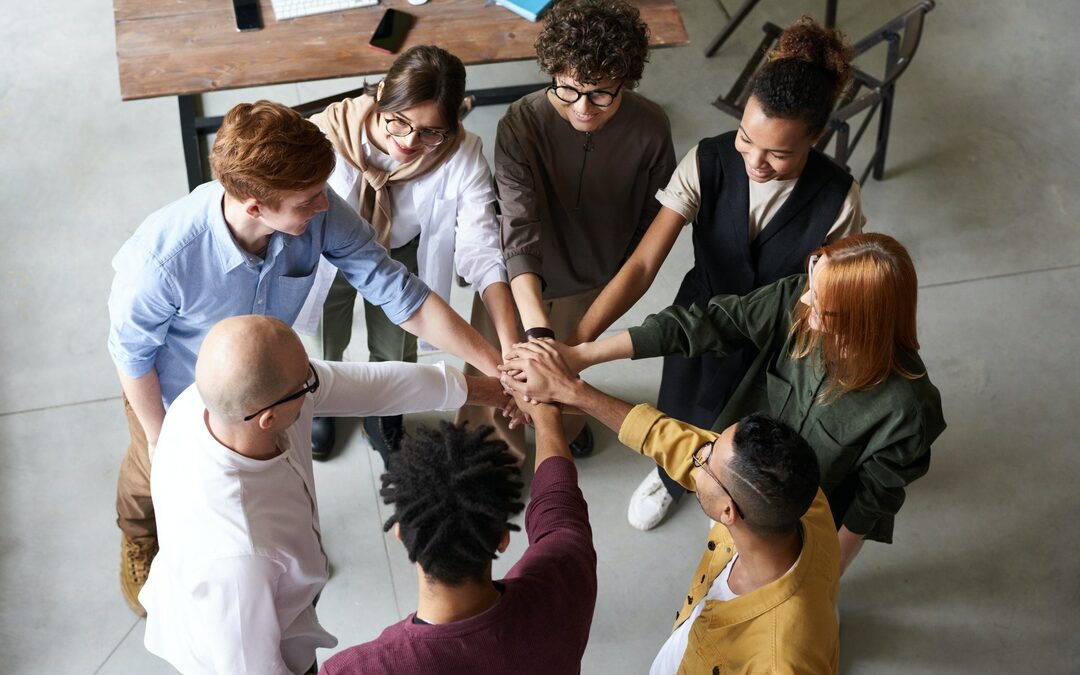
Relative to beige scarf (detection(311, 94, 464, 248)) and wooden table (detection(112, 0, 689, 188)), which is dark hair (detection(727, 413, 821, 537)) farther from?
wooden table (detection(112, 0, 689, 188))

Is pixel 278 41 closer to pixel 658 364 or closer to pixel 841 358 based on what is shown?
pixel 658 364

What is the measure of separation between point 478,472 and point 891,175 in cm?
327

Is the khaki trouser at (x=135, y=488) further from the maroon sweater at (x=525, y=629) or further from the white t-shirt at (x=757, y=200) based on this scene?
the white t-shirt at (x=757, y=200)

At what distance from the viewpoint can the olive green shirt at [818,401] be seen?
6.75ft

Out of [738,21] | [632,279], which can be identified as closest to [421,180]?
[632,279]

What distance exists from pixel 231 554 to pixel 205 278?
2.08 feet

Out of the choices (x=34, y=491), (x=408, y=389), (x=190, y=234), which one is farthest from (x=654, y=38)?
(x=34, y=491)

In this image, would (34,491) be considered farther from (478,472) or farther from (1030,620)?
(1030,620)

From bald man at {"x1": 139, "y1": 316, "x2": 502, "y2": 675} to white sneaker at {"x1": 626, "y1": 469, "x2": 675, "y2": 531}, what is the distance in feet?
4.45

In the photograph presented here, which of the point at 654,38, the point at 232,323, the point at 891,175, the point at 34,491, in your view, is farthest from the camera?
the point at 891,175

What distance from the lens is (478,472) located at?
1650 mm

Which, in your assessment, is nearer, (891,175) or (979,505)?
(979,505)

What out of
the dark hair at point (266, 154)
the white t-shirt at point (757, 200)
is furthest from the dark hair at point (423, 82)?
the white t-shirt at point (757, 200)

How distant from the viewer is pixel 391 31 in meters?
3.50
